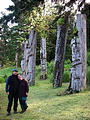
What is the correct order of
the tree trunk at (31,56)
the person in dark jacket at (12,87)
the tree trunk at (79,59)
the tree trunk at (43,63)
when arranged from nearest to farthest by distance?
the person in dark jacket at (12,87)
the tree trunk at (79,59)
the tree trunk at (31,56)
the tree trunk at (43,63)

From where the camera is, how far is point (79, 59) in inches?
430

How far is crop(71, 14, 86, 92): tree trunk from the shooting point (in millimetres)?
10867

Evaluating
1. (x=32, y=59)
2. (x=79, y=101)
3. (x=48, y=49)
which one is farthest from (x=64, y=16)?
(x=48, y=49)

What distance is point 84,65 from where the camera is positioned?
11.0 metres

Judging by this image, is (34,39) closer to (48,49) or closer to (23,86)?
(23,86)

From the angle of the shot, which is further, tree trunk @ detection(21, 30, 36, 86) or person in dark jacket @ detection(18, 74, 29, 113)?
tree trunk @ detection(21, 30, 36, 86)

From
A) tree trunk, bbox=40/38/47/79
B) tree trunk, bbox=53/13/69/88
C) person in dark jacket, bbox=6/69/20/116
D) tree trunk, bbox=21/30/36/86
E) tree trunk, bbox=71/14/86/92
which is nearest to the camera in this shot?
person in dark jacket, bbox=6/69/20/116

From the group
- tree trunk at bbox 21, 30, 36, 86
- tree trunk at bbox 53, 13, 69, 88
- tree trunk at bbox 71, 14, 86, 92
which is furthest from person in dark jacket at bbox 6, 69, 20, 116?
tree trunk at bbox 21, 30, 36, 86

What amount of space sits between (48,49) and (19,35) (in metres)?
15.9

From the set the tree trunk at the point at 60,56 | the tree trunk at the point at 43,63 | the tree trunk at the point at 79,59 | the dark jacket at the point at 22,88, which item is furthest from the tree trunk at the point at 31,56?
the dark jacket at the point at 22,88

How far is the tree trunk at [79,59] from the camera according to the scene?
10.9 m

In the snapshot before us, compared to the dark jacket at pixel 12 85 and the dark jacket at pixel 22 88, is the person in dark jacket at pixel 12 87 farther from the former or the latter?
the dark jacket at pixel 22 88

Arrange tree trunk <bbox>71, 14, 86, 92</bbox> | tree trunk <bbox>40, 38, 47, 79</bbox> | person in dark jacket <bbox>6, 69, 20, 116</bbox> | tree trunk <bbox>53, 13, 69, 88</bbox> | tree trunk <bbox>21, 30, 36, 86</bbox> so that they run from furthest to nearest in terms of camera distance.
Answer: tree trunk <bbox>40, 38, 47, 79</bbox>, tree trunk <bbox>21, 30, 36, 86</bbox>, tree trunk <bbox>53, 13, 69, 88</bbox>, tree trunk <bbox>71, 14, 86, 92</bbox>, person in dark jacket <bbox>6, 69, 20, 116</bbox>

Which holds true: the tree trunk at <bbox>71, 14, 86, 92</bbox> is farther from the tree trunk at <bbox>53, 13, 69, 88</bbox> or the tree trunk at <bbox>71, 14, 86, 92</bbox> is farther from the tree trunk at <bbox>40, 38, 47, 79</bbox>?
the tree trunk at <bbox>40, 38, 47, 79</bbox>
